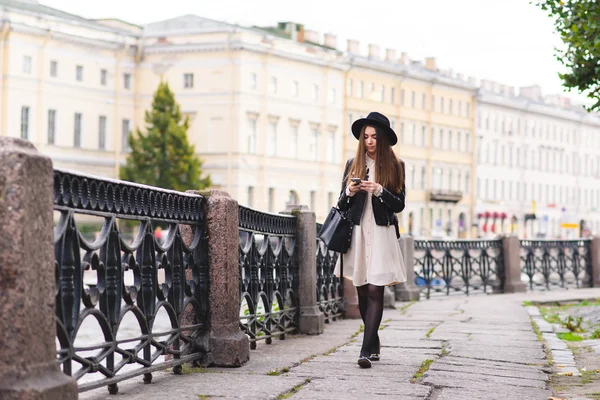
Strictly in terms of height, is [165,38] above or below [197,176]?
above

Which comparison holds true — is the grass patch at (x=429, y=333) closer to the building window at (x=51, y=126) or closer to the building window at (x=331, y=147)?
the building window at (x=51, y=126)

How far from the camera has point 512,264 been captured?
25188 millimetres

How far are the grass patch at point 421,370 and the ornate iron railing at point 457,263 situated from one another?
13754mm

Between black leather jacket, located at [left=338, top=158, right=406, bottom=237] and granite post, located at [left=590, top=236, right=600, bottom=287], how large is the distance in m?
20.4

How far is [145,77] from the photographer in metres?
81.1

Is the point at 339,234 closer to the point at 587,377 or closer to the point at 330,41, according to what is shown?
the point at 587,377

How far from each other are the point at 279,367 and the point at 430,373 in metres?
0.89

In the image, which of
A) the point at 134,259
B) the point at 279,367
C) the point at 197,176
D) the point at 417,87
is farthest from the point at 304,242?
the point at 417,87

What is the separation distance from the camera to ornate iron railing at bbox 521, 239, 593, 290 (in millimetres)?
27281

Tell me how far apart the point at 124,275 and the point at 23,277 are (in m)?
1.68

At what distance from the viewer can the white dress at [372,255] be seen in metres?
8.87

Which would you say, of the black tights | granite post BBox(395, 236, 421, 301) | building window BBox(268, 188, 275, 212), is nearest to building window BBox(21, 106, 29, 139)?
building window BBox(268, 188, 275, 212)

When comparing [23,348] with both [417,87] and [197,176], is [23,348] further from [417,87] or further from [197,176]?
[417,87]

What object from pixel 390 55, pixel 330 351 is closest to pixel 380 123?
pixel 330 351
